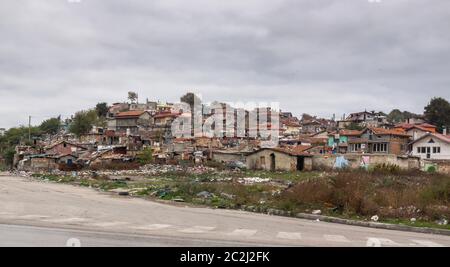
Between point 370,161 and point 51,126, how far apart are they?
358 feet

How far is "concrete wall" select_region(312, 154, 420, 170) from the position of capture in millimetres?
62500

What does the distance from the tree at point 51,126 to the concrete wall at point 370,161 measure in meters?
98.9

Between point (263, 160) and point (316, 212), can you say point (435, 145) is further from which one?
point (316, 212)

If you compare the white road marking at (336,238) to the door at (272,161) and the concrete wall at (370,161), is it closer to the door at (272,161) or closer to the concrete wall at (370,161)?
the concrete wall at (370,161)

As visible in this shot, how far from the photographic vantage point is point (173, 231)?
13.4 m

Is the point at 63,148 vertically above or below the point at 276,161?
above

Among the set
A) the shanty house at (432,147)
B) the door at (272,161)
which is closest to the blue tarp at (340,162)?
the door at (272,161)

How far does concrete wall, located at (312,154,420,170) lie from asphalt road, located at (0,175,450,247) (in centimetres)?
4684

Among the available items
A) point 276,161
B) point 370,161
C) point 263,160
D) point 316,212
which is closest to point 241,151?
point 263,160

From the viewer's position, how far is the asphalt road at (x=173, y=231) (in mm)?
11273

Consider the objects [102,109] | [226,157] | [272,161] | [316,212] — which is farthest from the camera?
[102,109]

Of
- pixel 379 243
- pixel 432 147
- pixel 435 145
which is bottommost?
pixel 379 243

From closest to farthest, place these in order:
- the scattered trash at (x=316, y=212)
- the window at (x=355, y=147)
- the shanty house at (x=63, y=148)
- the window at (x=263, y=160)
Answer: the scattered trash at (x=316, y=212)
the window at (x=263, y=160)
the window at (x=355, y=147)
the shanty house at (x=63, y=148)
